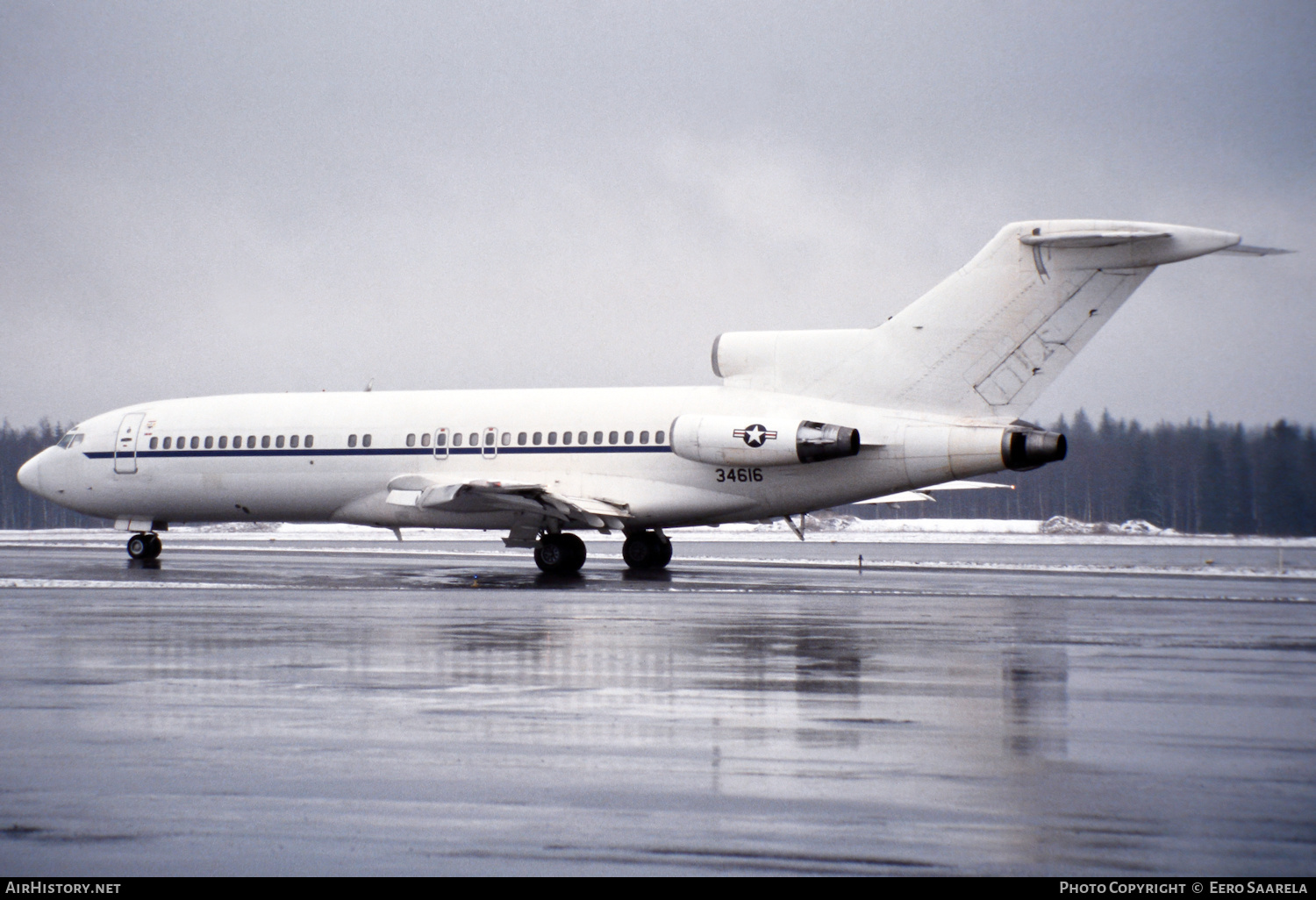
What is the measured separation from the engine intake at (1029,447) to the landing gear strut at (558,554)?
8909 mm

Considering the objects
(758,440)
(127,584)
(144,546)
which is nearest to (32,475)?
(144,546)

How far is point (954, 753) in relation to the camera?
6.91m

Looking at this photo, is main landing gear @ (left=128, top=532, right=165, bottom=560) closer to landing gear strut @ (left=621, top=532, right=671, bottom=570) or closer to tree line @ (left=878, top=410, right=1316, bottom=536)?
landing gear strut @ (left=621, top=532, right=671, bottom=570)

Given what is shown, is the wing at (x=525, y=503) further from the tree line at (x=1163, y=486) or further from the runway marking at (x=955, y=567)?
the tree line at (x=1163, y=486)

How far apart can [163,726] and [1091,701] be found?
6.57 meters

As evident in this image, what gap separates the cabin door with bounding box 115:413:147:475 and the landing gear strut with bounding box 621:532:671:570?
1282cm

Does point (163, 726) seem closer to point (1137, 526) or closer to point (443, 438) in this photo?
point (443, 438)

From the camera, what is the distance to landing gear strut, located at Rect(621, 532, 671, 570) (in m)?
25.9

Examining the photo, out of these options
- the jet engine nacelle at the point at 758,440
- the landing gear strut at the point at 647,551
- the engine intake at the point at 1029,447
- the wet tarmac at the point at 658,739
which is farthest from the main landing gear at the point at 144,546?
the engine intake at the point at 1029,447

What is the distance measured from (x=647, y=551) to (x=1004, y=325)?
9.20 metres

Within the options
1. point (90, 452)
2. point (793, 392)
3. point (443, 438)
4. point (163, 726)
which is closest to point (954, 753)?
point (163, 726)

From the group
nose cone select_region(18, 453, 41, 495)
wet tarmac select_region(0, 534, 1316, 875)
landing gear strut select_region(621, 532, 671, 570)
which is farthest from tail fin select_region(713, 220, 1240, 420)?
nose cone select_region(18, 453, 41, 495)

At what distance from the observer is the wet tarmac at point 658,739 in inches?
204

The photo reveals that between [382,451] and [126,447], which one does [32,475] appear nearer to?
[126,447]
